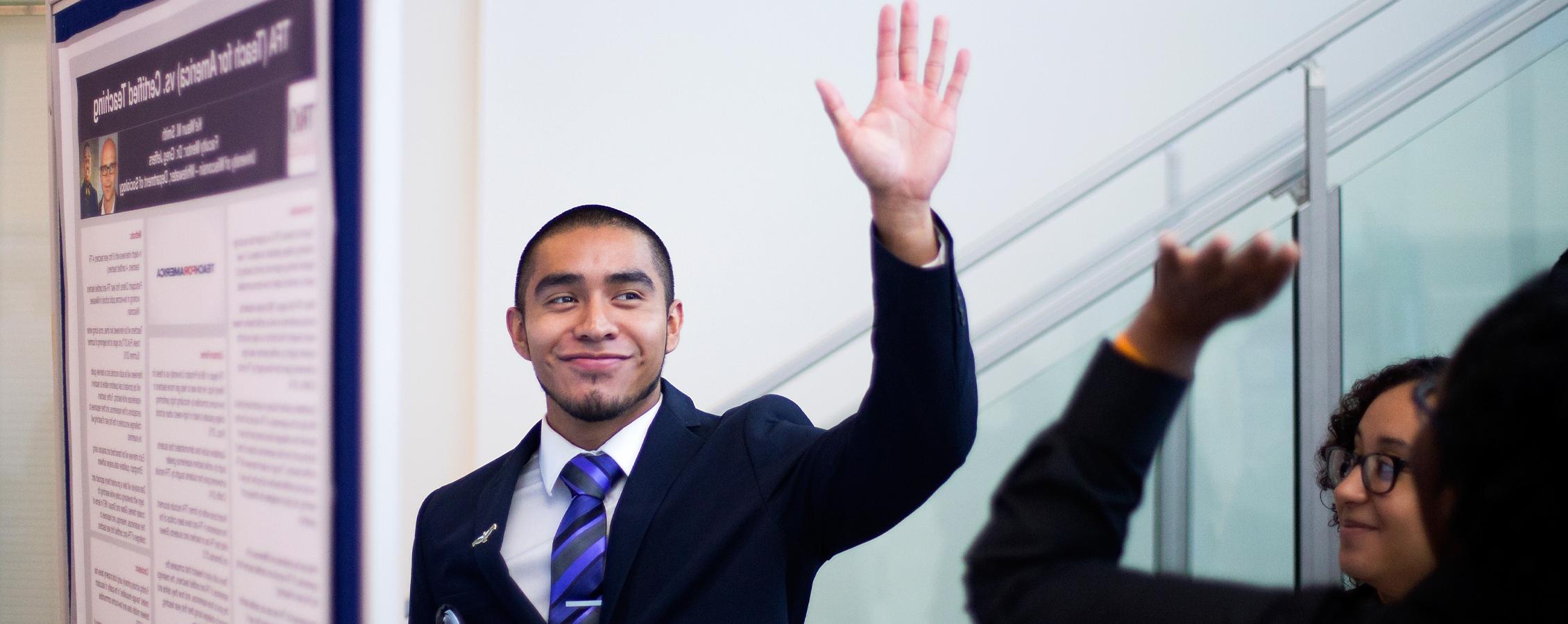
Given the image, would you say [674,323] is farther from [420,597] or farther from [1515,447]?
[1515,447]


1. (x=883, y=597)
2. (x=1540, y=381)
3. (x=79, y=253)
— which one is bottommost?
(x=883, y=597)

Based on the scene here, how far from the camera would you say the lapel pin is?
1432 mm

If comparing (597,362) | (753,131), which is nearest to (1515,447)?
(597,362)

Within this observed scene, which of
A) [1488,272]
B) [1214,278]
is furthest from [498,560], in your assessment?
[1488,272]

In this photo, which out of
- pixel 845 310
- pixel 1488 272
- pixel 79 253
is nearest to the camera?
pixel 79 253

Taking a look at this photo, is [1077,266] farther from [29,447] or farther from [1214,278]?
[29,447]

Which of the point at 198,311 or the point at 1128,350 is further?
the point at 198,311

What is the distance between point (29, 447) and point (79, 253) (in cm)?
234

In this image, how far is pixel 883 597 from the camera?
7.80 ft

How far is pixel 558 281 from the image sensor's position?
159 centimetres

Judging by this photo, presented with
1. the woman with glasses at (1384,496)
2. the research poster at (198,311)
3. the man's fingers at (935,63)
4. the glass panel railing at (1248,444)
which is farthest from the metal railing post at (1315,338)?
the research poster at (198,311)

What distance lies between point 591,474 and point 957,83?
78 centimetres

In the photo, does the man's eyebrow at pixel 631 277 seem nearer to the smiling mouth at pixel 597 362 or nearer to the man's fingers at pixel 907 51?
the smiling mouth at pixel 597 362

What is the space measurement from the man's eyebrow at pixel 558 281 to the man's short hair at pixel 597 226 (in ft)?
0.18
